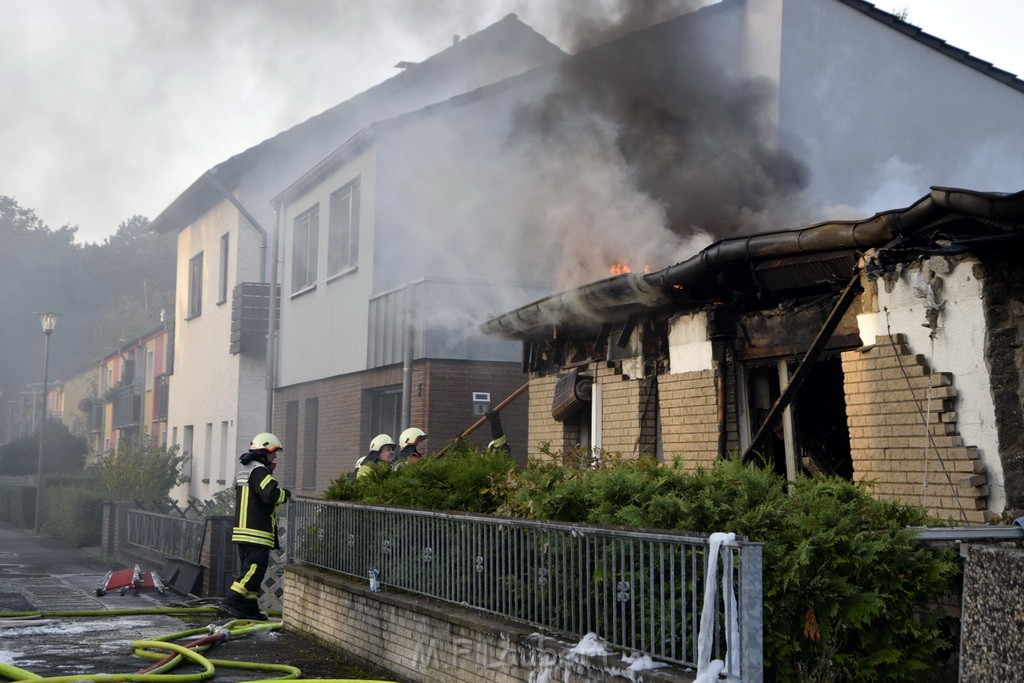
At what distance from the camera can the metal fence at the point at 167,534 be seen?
1557cm

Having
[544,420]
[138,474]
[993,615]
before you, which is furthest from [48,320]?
[993,615]

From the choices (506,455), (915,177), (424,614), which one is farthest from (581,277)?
(424,614)

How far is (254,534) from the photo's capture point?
11.2 meters

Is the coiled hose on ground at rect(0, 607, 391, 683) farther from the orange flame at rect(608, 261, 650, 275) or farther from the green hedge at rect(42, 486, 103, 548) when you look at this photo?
the green hedge at rect(42, 486, 103, 548)

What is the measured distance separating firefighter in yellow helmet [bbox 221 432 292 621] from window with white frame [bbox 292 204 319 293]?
33.5 feet

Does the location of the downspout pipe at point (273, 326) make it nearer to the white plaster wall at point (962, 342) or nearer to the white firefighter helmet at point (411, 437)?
the white firefighter helmet at point (411, 437)

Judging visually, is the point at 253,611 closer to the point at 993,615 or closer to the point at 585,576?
the point at 585,576

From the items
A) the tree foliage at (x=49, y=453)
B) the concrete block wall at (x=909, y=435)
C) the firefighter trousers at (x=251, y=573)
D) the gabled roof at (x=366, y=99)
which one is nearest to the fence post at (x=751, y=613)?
the concrete block wall at (x=909, y=435)

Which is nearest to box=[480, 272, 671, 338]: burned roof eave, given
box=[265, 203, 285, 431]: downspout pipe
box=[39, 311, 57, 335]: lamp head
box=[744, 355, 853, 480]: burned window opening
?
box=[744, 355, 853, 480]: burned window opening

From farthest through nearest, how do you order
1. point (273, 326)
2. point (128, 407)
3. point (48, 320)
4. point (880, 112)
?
1. point (128, 407)
2. point (48, 320)
3. point (273, 326)
4. point (880, 112)

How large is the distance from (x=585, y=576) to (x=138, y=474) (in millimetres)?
20350

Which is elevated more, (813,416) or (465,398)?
(465,398)

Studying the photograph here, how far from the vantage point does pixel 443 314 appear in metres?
16.3

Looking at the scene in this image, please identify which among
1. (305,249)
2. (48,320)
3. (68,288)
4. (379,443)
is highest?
(68,288)
